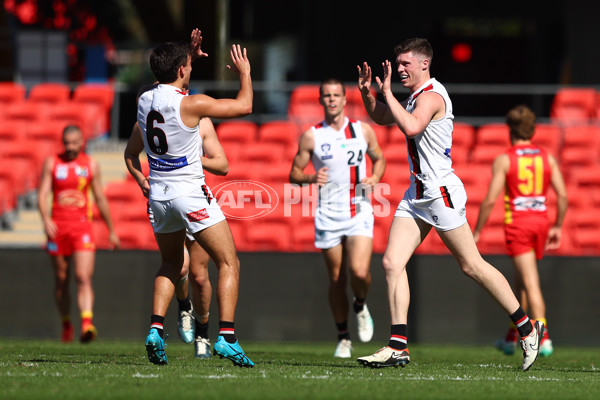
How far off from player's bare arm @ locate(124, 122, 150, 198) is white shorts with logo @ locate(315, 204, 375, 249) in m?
2.09

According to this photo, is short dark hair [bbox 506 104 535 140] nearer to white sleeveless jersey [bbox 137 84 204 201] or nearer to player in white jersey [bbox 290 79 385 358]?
player in white jersey [bbox 290 79 385 358]

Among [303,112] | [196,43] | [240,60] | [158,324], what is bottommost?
[158,324]

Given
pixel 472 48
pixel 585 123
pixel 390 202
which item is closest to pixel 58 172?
pixel 390 202

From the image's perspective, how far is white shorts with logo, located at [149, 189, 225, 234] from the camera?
684 cm

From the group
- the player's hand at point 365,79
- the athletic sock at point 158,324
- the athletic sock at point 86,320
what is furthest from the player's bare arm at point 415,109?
the athletic sock at point 86,320

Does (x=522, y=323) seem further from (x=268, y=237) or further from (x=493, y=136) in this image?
(x=493, y=136)

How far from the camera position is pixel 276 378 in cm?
637

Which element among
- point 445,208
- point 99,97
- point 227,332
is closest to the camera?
point 227,332

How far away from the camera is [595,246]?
495 inches

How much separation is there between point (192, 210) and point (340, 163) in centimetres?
264

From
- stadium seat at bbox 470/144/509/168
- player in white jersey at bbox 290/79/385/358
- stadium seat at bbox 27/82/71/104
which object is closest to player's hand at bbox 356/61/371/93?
player in white jersey at bbox 290/79/385/358

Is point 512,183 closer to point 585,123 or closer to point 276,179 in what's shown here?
point 276,179

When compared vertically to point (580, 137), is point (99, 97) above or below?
above

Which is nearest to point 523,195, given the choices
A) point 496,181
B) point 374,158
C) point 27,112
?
point 496,181
